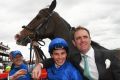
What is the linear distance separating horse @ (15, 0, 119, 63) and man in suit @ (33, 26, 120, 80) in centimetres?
184

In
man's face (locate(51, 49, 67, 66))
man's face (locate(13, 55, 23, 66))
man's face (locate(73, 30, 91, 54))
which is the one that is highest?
man's face (locate(73, 30, 91, 54))

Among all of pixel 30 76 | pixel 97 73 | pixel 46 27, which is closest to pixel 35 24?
pixel 46 27

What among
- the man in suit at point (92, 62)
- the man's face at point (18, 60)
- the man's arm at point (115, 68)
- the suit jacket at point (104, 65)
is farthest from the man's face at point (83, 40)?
the man's face at point (18, 60)

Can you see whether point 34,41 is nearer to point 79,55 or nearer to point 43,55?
point 43,55

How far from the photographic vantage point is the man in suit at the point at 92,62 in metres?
2.92

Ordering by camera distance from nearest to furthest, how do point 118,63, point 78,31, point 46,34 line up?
point 118,63 → point 78,31 → point 46,34

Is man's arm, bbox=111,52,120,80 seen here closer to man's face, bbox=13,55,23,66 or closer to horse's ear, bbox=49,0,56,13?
man's face, bbox=13,55,23,66

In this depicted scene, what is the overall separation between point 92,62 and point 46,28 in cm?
250

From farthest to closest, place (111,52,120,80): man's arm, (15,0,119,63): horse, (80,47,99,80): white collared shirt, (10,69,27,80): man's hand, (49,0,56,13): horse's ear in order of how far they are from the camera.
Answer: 1. (49,0,56,13): horse's ear
2. (15,0,119,63): horse
3. (10,69,27,80): man's hand
4. (80,47,99,80): white collared shirt
5. (111,52,120,80): man's arm

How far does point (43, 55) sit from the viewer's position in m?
5.52

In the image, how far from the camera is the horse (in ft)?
16.8

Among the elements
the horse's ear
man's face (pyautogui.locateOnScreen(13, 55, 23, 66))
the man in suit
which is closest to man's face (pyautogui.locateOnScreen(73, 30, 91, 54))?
the man in suit

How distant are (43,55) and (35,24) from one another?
0.62 meters

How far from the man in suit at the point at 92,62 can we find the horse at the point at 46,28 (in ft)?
6.04
